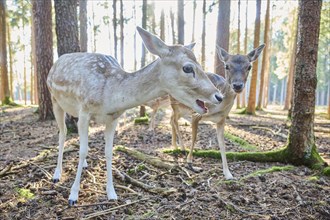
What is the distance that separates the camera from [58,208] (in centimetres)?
336

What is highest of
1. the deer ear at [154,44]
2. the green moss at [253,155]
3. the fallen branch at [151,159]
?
the deer ear at [154,44]

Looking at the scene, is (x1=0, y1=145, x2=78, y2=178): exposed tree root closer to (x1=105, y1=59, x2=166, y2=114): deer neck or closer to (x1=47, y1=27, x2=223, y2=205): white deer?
(x1=47, y1=27, x2=223, y2=205): white deer

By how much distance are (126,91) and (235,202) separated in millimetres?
1974

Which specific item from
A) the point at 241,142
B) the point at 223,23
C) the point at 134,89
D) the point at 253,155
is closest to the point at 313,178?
the point at 253,155

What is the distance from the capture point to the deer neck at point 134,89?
3.35m

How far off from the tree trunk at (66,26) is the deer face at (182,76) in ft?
14.9

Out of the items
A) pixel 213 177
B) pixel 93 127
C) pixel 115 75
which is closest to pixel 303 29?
pixel 213 177

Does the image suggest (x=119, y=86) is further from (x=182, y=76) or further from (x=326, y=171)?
(x=326, y=171)

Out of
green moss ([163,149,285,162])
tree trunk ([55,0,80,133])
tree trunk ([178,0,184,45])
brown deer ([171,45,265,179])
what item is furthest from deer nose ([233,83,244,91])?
tree trunk ([178,0,184,45])

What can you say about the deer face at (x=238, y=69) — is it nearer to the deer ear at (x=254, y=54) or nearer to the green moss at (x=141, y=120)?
the deer ear at (x=254, y=54)

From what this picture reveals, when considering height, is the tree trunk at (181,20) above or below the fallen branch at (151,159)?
above

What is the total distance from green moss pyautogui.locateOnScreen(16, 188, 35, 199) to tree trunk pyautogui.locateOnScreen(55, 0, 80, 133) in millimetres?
4148

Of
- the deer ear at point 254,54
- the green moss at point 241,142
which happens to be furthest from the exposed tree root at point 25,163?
the green moss at point 241,142

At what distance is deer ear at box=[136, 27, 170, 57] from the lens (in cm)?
322
